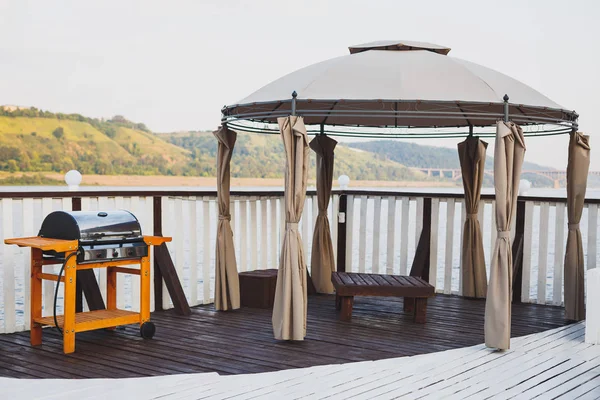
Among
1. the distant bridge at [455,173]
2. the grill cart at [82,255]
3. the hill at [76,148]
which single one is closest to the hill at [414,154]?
the distant bridge at [455,173]

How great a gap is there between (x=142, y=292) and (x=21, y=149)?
24567 mm

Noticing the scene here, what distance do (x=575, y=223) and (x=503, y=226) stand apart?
57.0 inches

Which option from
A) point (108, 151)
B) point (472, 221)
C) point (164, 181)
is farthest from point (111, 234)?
point (108, 151)

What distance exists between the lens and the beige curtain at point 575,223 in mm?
6199

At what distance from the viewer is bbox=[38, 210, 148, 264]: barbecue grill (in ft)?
16.6

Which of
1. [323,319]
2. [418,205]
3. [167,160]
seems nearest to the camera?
[323,319]

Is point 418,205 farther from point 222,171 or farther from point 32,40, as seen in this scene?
point 32,40

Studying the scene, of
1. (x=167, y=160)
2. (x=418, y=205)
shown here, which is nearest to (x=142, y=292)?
(x=418, y=205)

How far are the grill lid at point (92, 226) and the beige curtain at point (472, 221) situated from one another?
363 cm

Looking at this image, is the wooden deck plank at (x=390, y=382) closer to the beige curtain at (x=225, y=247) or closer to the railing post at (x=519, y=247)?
the beige curtain at (x=225, y=247)

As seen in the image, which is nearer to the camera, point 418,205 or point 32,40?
point 418,205

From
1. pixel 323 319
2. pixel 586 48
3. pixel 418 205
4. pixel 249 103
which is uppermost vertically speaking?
pixel 586 48

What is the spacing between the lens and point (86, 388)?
4.09 m

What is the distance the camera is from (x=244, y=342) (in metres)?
5.44
